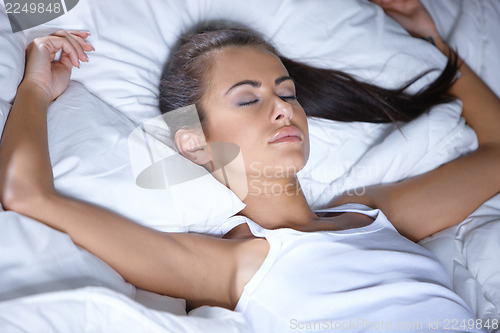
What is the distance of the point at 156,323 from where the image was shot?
802 millimetres

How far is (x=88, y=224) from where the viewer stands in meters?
0.92

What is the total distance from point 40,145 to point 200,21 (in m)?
0.66

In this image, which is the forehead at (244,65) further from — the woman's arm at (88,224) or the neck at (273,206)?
the woman's arm at (88,224)

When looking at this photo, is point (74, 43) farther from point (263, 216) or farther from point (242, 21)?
point (263, 216)

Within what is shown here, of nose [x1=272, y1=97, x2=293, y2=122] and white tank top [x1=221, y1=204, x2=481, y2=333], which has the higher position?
nose [x1=272, y1=97, x2=293, y2=122]

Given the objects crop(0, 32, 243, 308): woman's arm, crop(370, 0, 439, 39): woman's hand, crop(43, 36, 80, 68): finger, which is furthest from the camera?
crop(370, 0, 439, 39): woman's hand

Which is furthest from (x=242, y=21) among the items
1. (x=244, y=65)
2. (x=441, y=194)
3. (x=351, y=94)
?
(x=441, y=194)

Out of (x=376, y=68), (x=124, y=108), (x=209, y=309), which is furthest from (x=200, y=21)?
(x=209, y=309)

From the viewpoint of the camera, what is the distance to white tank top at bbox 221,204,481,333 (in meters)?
1.00

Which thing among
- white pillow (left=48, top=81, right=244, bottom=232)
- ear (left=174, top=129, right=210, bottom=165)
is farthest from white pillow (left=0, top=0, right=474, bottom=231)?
ear (left=174, top=129, right=210, bottom=165)

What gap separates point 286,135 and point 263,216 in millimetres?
223

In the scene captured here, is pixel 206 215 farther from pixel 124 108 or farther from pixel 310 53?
pixel 310 53

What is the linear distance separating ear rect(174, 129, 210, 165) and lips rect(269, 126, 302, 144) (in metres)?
0.19

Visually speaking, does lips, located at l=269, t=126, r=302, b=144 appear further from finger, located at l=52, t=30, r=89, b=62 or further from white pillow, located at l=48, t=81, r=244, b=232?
finger, located at l=52, t=30, r=89, b=62
